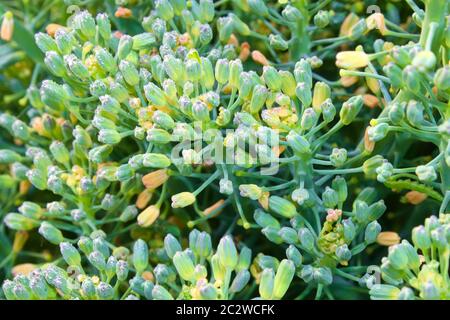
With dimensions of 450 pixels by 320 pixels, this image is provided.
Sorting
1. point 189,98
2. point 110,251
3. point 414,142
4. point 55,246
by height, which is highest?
point 189,98

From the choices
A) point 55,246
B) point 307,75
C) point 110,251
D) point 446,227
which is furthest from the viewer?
point 55,246

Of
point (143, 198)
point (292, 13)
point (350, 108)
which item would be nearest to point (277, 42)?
point (292, 13)

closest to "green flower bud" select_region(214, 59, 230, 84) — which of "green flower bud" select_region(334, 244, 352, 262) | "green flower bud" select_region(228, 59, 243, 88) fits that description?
"green flower bud" select_region(228, 59, 243, 88)

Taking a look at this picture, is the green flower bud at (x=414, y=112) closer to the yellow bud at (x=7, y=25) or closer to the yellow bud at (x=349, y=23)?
the yellow bud at (x=349, y=23)

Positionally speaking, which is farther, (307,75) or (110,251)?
(110,251)

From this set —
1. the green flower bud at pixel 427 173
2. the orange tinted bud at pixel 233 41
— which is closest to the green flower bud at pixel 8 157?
Answer: the orange tinted bud at pixel 233 41

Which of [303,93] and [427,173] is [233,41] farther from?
[427,173]

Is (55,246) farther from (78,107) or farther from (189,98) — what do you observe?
(189,98)
